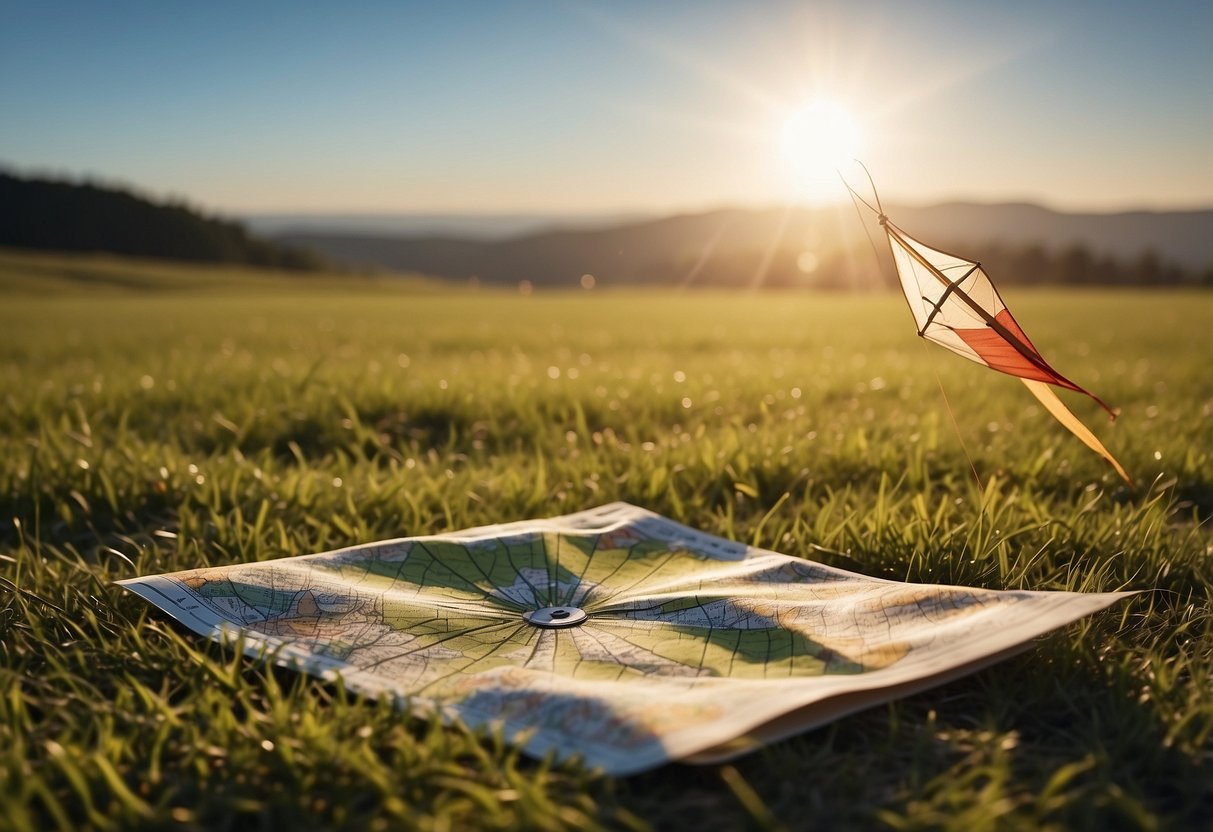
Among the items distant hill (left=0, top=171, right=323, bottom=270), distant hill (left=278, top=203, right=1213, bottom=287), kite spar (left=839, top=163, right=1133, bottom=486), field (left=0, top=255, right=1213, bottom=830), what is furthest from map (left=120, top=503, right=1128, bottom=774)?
distant hill (left=0, top=171, right=323, bottom=270)

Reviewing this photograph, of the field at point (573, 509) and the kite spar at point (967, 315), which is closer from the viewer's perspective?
the field at point (573, 509)

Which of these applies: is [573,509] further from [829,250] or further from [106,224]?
[106,224]

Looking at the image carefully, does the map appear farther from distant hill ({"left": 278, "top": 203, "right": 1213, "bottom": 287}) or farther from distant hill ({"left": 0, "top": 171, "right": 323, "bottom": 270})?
distant hill ({"left": 0, "top": 171, "right": 323, "bottom": 270})

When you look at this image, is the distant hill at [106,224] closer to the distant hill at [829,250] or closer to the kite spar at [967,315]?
the distant hill at [829,250]

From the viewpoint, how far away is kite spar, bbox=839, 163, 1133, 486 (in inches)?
66.7

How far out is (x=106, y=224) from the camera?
178ft

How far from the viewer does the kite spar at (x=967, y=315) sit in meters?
1.69

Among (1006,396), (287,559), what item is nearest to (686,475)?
(287,559)

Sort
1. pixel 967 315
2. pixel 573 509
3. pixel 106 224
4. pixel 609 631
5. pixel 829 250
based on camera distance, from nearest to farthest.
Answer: pixel 967 315 < pixel 609 631 < pixel 573 509 < pixel 829 250 < pixel 106 224

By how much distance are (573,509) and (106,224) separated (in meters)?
59.5

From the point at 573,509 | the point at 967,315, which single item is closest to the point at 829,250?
the point at 573,509

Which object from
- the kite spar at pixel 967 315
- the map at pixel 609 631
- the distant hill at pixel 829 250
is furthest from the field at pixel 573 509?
the distant hill at pixel 829 250

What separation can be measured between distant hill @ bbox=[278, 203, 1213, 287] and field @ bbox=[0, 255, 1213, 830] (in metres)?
0.92

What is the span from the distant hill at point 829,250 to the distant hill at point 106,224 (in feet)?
26.0
